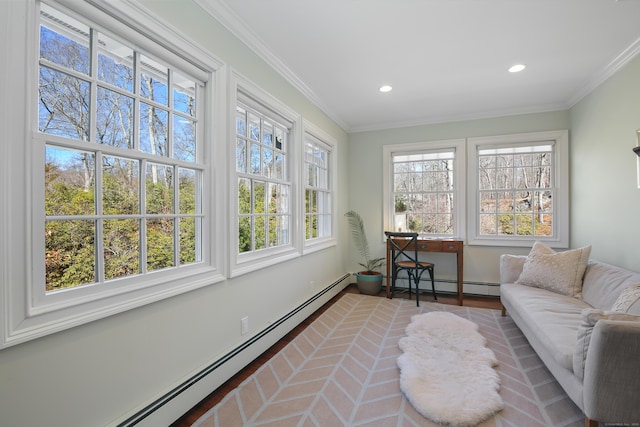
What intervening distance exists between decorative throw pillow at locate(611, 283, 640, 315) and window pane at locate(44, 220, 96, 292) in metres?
2.87

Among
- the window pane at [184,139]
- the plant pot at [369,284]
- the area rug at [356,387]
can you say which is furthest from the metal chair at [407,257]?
the window pane at [184,139]

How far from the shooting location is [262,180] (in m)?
2.56

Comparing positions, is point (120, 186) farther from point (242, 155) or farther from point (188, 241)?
point (242, 155)

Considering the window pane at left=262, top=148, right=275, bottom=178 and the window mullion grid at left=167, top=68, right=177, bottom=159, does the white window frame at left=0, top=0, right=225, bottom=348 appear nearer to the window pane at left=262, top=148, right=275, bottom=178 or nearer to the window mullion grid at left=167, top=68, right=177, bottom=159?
the window mullion grid at left=167, top=68, right=177, bottom=159

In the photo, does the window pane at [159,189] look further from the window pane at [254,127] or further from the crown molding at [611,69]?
the crown molding at [611,69]

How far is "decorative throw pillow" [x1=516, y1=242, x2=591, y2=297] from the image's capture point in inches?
101

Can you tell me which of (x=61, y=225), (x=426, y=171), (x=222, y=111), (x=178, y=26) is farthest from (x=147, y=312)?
Result: (x=426, y=171)

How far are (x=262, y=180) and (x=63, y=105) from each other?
57.0 inches

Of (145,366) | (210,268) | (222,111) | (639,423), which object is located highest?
(222,111)

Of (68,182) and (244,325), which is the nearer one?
(68,182)

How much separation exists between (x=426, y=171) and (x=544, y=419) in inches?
130

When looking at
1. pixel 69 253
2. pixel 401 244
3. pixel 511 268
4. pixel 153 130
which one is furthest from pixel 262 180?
pixel 511 268

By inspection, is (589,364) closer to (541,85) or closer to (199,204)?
(199,204)

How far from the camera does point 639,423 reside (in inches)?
53.4
